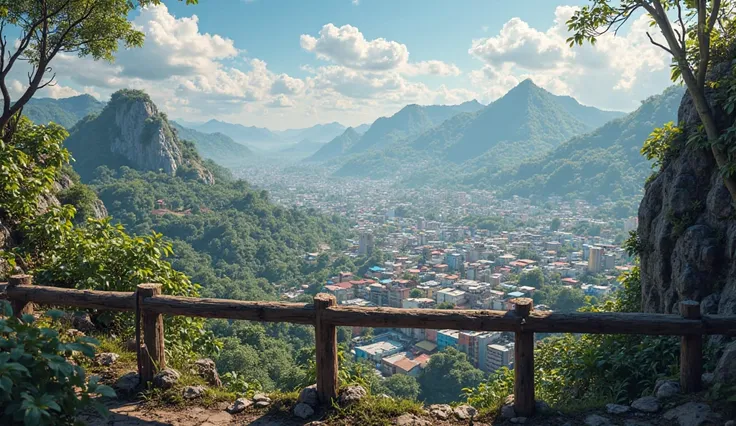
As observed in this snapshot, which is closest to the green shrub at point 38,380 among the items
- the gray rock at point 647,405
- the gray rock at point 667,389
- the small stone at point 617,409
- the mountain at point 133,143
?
the small stone at point 617,409

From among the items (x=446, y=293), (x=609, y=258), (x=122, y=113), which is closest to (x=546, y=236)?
(x=609, y=258)

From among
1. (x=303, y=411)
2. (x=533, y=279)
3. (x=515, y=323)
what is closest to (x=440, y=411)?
(x=515, y=323)

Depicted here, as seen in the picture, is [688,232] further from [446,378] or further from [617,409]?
[446,378]

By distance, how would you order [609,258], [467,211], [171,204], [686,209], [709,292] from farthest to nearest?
[467,211], [171,204], [609,258], [686,209], [709,292]

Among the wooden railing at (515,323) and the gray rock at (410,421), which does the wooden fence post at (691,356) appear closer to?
the wooden railing at (515,323)

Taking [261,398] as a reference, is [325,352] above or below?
above

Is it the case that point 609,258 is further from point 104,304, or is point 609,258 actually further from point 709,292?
point 104,304
